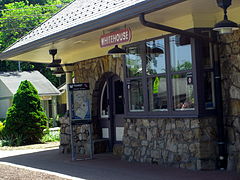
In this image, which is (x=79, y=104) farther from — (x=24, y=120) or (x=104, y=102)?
(x=24, y=120)

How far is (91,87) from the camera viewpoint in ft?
49.5

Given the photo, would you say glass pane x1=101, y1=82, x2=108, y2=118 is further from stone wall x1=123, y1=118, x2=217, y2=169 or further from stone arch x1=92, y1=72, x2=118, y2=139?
stone wall x1=123, y1=118, x2=217, y2=169

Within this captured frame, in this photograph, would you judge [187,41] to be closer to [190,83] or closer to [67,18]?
[190,83]

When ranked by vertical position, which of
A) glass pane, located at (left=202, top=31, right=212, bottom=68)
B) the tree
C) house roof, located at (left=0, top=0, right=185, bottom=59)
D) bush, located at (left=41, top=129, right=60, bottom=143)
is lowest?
bush, located at (left=41, top=129, right=60, bottom=143)

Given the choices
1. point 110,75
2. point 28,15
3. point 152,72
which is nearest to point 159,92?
point 152,72

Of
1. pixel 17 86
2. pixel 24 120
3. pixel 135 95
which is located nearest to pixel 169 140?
pixel 135 95

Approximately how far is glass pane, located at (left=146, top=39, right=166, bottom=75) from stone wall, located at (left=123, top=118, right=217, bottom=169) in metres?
1.18

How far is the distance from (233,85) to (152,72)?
84.2 inches

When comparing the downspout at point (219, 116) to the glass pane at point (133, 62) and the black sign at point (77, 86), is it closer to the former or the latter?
the glass pane at point (133, 62)

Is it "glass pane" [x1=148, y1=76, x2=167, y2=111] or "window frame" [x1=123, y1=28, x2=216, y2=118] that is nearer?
"window frame" [x1=123, y1=28, x2=216, y2=118]

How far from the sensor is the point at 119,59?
13.5m

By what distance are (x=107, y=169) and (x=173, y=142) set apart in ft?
5.41

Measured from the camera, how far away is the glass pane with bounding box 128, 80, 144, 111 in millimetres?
11688

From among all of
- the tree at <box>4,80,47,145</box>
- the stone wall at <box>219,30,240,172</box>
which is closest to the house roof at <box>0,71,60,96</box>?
the tree at <box>4,80,47,145</box>
